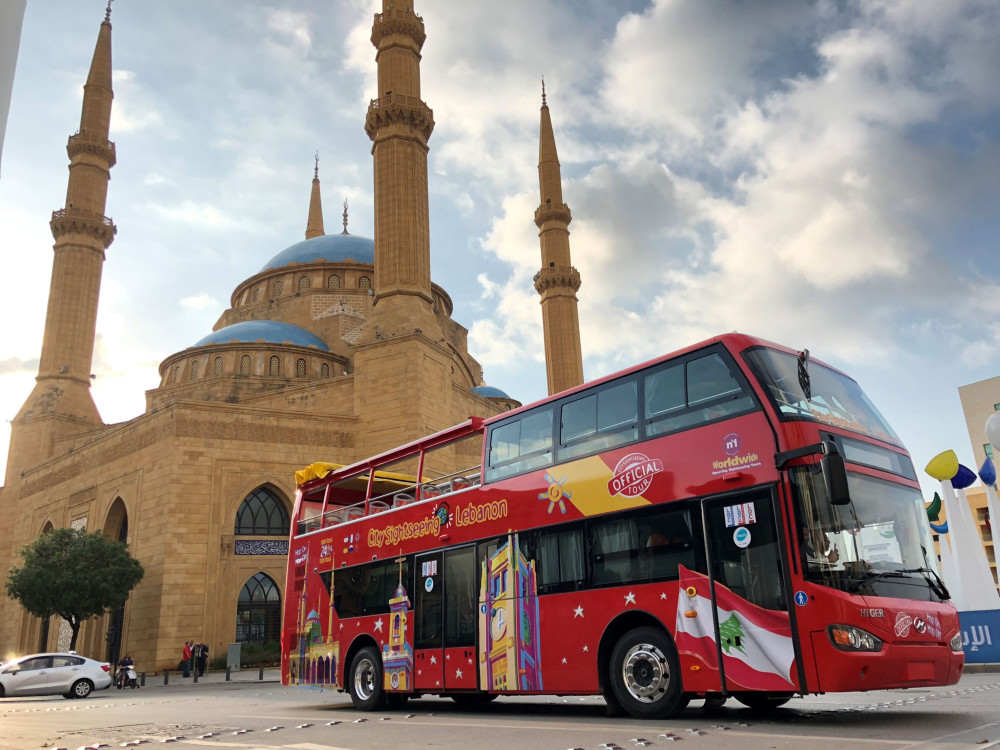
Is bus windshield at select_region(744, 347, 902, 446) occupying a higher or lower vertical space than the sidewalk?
higher

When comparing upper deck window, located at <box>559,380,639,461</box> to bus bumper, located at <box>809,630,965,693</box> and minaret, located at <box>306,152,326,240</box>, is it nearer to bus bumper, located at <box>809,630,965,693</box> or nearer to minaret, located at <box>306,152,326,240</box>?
bus bumper, located at <box>809,630,965,693</box>

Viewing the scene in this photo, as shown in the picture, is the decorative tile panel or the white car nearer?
the white car

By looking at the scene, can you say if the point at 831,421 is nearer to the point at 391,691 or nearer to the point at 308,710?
the point at 391,691

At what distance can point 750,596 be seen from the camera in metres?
5.99

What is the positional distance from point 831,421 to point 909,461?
44.0 inches

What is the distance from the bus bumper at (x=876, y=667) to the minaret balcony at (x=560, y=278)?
34.5 metres

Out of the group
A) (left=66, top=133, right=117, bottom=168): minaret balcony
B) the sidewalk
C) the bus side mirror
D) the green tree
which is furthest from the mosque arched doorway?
the bus side mirror

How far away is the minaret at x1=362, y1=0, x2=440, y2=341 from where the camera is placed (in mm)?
27281

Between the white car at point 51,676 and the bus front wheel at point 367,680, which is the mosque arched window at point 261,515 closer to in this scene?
the white car at point 51,676

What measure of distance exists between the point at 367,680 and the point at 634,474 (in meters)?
4.85

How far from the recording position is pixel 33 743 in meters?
6.78

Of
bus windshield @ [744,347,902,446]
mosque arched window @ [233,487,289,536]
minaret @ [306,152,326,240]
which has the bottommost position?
bus windshield @ [744,347,902,446]

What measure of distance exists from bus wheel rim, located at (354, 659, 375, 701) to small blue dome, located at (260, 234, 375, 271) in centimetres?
3407

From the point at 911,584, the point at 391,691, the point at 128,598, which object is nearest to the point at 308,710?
the point at 391,691
